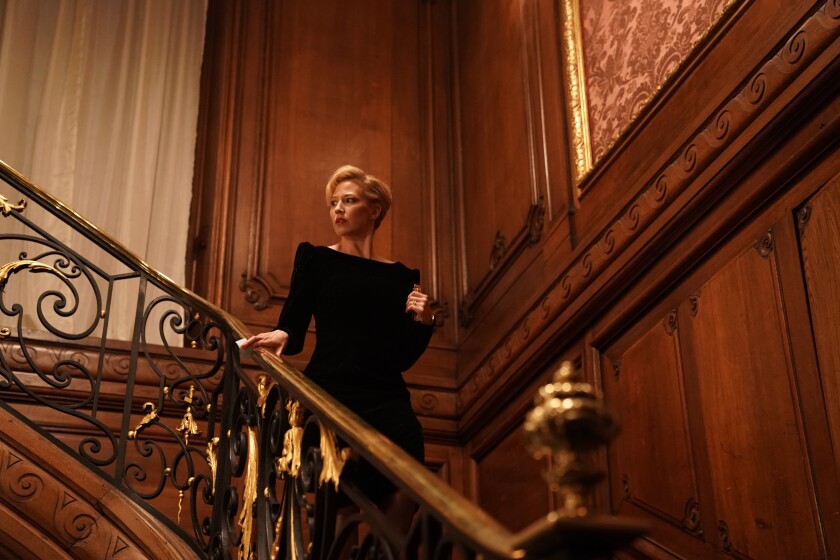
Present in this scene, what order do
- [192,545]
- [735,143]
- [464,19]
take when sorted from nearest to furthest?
[192,545] < [735,143] < [464,19]

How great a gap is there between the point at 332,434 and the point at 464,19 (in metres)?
5.71

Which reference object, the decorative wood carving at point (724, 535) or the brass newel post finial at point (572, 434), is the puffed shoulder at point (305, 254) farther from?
the brass newel post finial at point (572, 434)

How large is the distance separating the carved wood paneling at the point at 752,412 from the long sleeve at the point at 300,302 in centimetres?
158

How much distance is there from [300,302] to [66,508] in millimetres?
1135

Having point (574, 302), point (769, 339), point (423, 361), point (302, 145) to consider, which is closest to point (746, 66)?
point (769, 339)

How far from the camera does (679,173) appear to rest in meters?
4.63

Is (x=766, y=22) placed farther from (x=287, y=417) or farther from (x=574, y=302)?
(x=287, y=417)

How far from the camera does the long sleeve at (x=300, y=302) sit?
389cm

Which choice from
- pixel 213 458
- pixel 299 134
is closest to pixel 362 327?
pixel 213 458

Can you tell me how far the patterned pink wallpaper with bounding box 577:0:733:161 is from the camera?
5043 millimetres

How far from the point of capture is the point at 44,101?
23.8 ft

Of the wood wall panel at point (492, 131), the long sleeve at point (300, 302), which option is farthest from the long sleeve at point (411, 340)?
the wood wall panel at point (492, 131)

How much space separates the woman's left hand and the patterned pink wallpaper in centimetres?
196

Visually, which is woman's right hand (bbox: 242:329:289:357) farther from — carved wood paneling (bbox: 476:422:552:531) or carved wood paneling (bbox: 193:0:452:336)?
carved wood paneling (bbox: 193:0:452:336)
